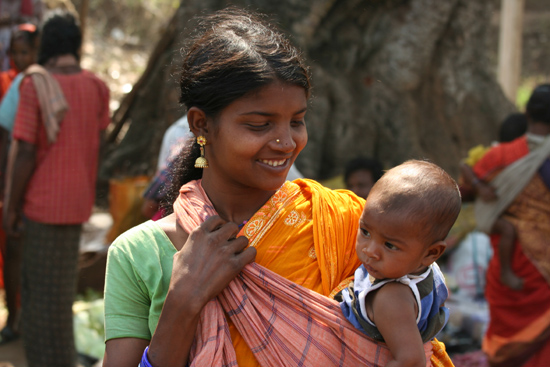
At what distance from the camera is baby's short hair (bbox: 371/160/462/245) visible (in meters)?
1.58

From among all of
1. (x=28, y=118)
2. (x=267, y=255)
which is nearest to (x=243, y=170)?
(x=267, y=255)

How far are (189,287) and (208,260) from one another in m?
0.08


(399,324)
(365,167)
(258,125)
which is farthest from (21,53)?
(399,324)

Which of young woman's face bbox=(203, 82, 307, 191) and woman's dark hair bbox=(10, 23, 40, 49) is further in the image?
woman's dark hair bbox=(10, 23, 40, 49)

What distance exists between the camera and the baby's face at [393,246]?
158 centimetres

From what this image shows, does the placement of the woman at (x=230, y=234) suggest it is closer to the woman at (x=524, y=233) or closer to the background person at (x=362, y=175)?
the background person at (x=362, y=175)

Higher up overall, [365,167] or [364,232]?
[364,232]

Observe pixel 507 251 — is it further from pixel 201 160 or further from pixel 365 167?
pixel 201 160

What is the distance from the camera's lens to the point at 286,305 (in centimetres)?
165

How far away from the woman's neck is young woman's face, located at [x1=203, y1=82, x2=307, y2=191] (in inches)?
3.3

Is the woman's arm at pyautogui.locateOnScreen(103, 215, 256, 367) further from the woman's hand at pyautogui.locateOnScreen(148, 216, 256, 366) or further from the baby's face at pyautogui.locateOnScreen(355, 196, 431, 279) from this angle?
the baby's face at pyautogui.locateOnScreen(355, 196, 431, 279)

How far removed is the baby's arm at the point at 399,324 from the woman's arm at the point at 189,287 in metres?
0.36

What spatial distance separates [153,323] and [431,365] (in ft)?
2.55

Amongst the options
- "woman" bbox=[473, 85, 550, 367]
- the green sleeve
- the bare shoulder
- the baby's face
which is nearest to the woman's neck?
the bare shoulder
